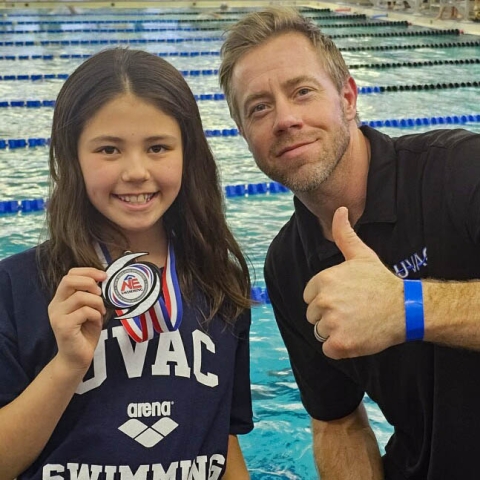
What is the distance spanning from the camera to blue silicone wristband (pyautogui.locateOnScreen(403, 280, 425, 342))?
1410 millimetres

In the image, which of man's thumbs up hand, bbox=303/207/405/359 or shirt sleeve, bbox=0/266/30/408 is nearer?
man's thumbs up hand, bbox=303/207/405/359

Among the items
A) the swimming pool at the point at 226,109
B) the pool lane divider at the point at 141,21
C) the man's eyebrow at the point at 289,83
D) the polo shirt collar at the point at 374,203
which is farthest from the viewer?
the pool lane divider at the point at 141,21

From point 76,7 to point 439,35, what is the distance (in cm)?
889

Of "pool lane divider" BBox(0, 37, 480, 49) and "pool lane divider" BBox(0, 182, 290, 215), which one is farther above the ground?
"pool lane divider" BBox(0, 37, 480, 49)

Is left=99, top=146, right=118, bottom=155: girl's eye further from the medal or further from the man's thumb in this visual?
the man's thumb

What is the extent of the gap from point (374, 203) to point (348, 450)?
0.70 metres

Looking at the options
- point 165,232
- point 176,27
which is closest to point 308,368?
point 165,232

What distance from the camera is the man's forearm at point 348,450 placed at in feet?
6.67

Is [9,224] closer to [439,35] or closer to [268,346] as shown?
[268,346]

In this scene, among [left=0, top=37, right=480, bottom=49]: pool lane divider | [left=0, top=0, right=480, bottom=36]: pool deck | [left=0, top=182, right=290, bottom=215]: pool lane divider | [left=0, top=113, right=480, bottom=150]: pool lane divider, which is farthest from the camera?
[left=0, top=0, right=480, bottom=36]: pool deck

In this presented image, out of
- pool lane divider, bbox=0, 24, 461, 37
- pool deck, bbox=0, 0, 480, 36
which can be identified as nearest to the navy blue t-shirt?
pool lane divider, bbox=0, 24, 461, 37

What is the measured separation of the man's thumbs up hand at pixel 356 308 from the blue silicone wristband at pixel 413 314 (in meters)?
0.01

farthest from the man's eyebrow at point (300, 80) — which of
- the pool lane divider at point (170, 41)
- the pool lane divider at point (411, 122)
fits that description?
the pool lane divider at point (170, 41)

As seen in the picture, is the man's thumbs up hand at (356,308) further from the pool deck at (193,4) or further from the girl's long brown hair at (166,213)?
the pool deck at (193,4)
